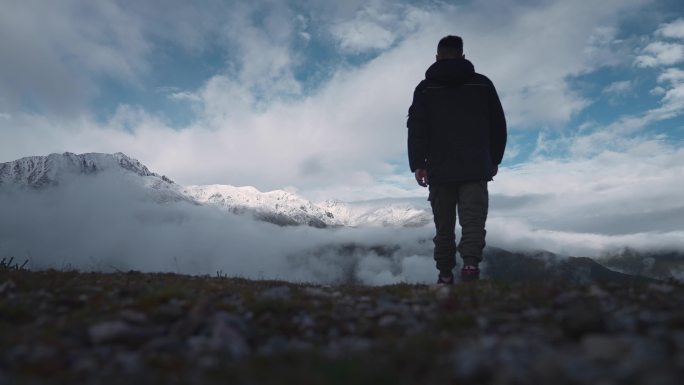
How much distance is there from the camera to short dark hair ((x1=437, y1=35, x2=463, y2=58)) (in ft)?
36.0

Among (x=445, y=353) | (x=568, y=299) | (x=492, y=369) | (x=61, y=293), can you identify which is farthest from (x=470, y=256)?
(x=61, y=293)

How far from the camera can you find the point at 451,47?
36.0ft

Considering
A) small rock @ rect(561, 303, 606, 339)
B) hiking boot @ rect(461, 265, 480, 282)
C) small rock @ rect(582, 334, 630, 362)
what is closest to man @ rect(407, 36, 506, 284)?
hiking boot @ rect(461, 265, 480, 282)

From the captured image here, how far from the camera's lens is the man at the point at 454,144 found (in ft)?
33.8

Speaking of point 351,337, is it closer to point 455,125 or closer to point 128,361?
point 128,361

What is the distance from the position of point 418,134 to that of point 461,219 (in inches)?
97.3

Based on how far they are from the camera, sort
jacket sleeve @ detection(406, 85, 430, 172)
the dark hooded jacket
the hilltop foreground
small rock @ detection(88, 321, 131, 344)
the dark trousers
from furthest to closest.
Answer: jacket sleeve @ detection(406, 85, 430, 172) → the dark hooded jacket → the dark trousers → small rock @ detection(88, 321, 131, 344) → the hilltop foreground

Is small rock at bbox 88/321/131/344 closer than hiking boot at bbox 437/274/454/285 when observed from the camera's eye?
Yes

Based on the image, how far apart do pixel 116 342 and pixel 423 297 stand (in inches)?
183

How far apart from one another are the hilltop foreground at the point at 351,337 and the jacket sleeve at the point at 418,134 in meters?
4.36

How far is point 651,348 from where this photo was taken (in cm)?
296

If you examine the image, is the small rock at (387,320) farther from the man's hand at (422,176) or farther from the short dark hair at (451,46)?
the short dark hair at (451,46)

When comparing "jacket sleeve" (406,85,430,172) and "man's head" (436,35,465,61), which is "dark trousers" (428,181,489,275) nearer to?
"jacket sleeve" (406,85,430,172)

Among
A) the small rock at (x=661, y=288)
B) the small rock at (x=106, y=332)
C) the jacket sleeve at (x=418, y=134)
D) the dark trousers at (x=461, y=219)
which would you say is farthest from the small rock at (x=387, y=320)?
the jacket sleeve at (x=418, y=134)
